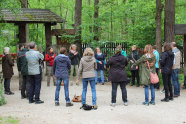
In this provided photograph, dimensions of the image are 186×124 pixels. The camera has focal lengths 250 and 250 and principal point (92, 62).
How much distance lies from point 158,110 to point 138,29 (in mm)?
7657

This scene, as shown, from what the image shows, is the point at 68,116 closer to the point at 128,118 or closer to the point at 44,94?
the point at 128,118

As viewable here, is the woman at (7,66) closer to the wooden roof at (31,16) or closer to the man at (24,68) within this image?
the man at (24,68)

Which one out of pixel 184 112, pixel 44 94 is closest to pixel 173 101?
pixel 184 112

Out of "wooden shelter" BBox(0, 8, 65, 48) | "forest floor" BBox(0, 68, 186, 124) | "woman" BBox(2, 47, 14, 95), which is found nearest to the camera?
"forest floor" BBox(0, 68, 186, 124)

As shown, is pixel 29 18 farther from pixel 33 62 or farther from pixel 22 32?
pixel 33 62

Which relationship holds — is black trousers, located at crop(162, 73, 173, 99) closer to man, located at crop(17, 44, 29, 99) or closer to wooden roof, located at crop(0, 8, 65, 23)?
man, located at crop(17, 44, 29, 99)

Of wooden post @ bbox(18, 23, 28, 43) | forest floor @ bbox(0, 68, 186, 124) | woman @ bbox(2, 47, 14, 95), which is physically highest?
wooden post @ bbox(18, 23, 28, 43)

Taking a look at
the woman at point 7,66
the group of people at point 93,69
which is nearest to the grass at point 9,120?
the group of people at point 93,69

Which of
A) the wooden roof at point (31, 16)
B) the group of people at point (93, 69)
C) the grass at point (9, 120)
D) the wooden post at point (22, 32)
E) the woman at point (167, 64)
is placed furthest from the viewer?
the wooden post at point (22, 32)

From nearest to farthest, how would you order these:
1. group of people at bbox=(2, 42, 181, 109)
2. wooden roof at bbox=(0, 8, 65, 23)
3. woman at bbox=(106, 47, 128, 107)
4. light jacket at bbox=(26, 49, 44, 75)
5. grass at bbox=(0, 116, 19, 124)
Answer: grass at bbox=(0, 116, 19, 124) → group of people at bbox=(2, 42, 181, 109) → woman at bbox=(106, 47, 128, 107) → light jacket at bbox=(26, 49, 44, 75) → wooden roof at bbox=(0, 8, 65, 23)

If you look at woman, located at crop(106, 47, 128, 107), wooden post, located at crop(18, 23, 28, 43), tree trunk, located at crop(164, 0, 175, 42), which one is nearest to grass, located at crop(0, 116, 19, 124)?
woman, located at crop(106, 47, 128, 107)

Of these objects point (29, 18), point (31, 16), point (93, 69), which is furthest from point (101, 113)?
point (31, 16)

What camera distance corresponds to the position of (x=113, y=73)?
7758mm

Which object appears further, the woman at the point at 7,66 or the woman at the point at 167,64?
the woman at the point at 7,66
